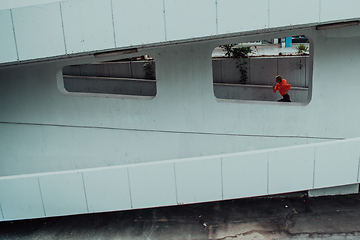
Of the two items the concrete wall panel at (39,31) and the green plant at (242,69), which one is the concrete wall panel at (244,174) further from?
the green plant at (242,69)

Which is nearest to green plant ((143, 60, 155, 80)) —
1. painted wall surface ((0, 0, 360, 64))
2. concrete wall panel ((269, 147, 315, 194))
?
concrete wall panel ((269, 147, 315, 194))

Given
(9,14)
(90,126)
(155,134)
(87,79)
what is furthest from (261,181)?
(87,79)

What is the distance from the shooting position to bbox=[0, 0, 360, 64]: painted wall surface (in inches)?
179

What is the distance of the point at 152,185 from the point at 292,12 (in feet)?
12.8

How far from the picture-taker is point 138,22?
4594mm

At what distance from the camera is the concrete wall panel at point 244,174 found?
20.0 ft

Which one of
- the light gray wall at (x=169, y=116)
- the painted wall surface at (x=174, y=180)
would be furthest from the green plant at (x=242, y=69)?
the painted wall surface at (x=174, y=180)

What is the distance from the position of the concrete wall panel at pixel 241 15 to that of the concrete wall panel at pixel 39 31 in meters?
2.35

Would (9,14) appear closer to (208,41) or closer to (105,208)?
(208,41)

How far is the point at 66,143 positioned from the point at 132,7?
11.4 feet

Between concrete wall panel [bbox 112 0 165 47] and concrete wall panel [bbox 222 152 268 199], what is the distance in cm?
274

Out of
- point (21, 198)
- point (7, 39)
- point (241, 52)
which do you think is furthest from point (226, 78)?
point (7, 39)

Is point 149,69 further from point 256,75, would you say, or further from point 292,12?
point 292,12

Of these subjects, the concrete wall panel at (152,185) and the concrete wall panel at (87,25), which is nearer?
the concrete wall panel at (87,25)
